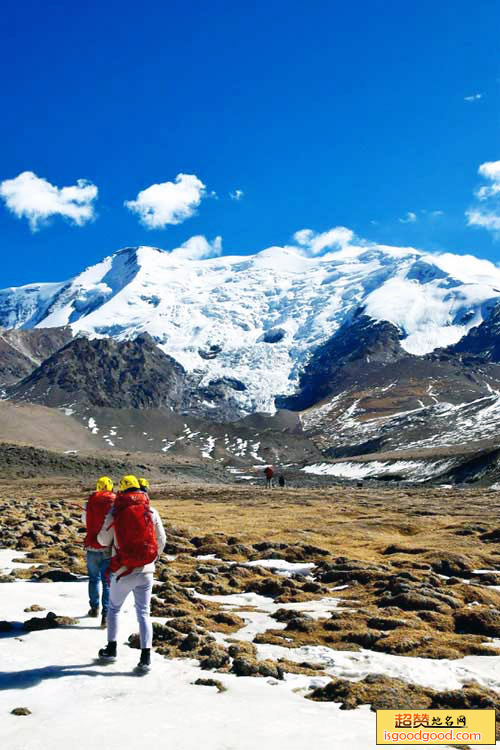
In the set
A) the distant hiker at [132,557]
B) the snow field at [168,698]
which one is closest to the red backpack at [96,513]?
the snow field at [168,698]

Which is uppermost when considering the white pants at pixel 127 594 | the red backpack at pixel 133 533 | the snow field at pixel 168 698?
the red backpack at pixel 133 533

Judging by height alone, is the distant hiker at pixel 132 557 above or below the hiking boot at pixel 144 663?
above

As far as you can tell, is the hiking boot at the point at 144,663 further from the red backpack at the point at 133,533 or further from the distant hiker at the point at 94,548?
the distant hiker at the point at 94,548

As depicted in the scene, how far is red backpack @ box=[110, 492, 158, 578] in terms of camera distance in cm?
1152

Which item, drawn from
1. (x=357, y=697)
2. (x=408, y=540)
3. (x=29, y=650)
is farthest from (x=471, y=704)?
(x=408, y=540)

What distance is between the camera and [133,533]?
11.6 m

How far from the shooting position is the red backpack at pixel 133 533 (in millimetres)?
11516

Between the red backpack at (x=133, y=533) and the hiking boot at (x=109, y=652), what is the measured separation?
116 centimetres

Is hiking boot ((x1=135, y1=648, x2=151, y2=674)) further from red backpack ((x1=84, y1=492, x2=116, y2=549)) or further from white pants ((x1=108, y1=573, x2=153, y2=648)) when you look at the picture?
red backpack ((x1=84, y1=492, x2=116, y2=549))

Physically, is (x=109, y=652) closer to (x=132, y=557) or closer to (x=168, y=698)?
(x=132, y=557)

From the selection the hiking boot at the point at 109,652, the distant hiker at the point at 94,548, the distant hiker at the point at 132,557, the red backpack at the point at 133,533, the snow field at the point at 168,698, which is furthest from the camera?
the distant hiker at the point at 94,548

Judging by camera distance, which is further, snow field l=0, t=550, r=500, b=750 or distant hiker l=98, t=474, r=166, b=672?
distant hiker l=98, t=474, r=166, b=672

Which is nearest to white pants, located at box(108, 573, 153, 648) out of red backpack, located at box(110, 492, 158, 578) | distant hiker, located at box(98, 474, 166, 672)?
distant hiker, located at box(98, 474, 166, 672)

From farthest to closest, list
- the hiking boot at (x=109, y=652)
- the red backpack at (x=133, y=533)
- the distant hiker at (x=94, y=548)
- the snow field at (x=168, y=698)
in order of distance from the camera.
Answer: the distant hiker at (x=94, y=548)
the red backpack at (x=133, y=533)
the hiking boot at (x=109, y=652)
the snow field at (x=168, y=698)
